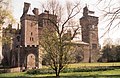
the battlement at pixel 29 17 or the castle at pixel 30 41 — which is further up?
the battlement at pixel 29 17

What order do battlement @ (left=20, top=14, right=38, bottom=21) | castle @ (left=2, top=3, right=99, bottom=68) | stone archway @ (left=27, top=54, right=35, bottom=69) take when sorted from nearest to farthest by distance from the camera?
castle @ (left=2, top=3, right=99, bottom=68) < stone archway @ (left=27, top=54, right=35, bottom=69) < battlement @ (left=20, top=14, right=38, bottom=21)

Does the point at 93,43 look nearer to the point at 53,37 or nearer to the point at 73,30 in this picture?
the point at 73,30

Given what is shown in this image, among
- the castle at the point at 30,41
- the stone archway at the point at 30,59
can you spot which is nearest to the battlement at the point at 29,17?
the castle at the point at 30,41

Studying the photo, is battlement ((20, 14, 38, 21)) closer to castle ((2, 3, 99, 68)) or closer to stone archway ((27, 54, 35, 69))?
castle ((2, 3, 99, 68))

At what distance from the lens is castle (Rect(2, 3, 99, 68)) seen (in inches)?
1811

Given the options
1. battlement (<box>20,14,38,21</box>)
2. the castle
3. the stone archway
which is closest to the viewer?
the castle

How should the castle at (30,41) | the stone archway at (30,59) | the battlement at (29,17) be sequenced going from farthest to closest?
the battlement at (29,17)
the stone archway at (30,59)
the castle at (30,41)

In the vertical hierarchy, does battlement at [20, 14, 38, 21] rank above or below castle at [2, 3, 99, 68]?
above

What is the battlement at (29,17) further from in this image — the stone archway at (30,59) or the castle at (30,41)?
the stone archway at (30,59)

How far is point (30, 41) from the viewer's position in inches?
2709

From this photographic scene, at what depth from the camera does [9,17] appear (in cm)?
3133

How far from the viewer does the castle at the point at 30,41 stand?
151ft

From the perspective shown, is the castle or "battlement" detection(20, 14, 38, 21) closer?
the castle

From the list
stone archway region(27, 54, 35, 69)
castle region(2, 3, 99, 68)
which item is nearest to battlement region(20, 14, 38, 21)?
castle region(2, 3, 99, 68)
